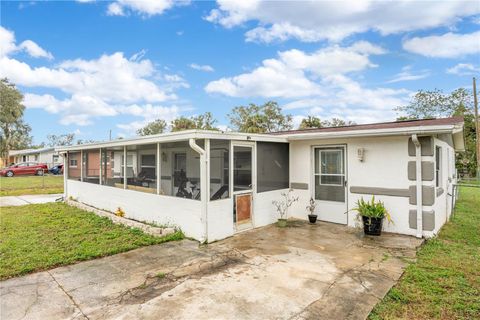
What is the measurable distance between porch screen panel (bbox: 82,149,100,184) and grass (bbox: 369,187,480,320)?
8.63 meters

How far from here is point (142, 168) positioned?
7.05 m

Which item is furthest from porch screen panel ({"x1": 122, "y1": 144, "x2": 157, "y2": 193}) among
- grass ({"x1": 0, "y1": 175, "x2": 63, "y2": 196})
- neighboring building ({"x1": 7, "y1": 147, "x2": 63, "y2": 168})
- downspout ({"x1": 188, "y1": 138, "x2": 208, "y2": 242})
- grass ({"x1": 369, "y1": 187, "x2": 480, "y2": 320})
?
neighboring building ({"x1": 7, "y1": 147, "x2": 63, "y2": 168})

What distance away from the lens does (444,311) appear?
289cm

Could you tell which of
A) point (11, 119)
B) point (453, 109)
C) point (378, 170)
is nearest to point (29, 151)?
point (11, 119)

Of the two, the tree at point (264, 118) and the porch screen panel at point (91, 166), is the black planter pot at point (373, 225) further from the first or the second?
the tree at point (264, 118)

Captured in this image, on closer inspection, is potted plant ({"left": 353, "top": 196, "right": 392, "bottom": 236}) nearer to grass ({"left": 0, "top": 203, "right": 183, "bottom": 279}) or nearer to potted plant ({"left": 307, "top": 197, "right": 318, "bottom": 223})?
potted plant ({"left": 307, "top": 197, "right": 318, "bottom": 223})

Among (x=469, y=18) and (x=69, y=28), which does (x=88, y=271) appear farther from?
(x=469, y=18)

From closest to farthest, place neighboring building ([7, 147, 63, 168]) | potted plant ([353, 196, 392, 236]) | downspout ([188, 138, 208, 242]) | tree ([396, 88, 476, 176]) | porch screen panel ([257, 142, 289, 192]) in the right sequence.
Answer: downspout ([188, 138, 208, 242]) < potted plant ([353, 196, 392, 236]) < porch screen panel ([257, 142, 289, 192]) < tree ([396, 88, 476, 176]) < neighboring building ([7, 147, 63, 168])

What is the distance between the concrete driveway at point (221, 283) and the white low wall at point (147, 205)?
0.52 metres

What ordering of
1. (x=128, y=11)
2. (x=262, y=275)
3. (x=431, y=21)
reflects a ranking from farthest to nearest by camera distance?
(x=431, y=21), (x=128, y=11), (x=262, y=275)

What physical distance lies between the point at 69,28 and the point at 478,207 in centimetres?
1668

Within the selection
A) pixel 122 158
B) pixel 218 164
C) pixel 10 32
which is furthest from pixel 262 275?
pixel 10 32

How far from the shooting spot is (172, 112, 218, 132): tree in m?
31.3

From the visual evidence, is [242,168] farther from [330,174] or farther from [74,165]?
[74,165]
